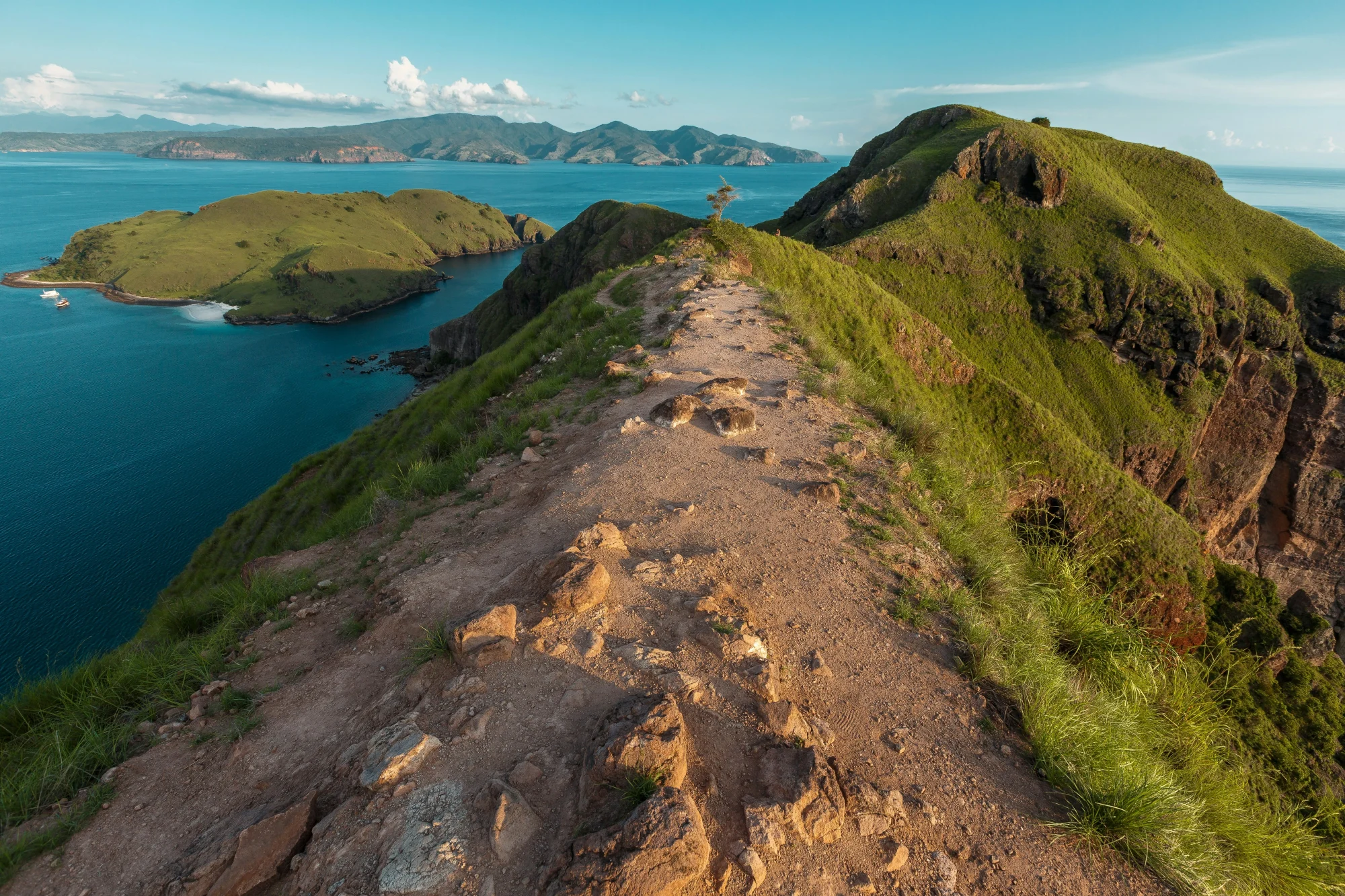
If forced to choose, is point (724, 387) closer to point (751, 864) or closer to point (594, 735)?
point (594, 735)

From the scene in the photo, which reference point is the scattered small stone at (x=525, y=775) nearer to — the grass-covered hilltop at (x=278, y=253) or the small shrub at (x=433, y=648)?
the small shrub at (x=433, y=648)

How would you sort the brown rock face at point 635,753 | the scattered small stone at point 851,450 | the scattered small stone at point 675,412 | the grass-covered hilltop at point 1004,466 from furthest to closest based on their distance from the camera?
1. the scattered small stone at point 675,412
2. the scattered small stone at point 851,450
3. the grass-covered hilltop at point 1004,466
4. the brown rock face at point 635,753

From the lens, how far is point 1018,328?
61500 millimetres

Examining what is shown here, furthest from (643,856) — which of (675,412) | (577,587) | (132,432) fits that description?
(132,432)

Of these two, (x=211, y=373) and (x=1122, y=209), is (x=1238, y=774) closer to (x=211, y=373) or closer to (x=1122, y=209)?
(x=1122, y=209)

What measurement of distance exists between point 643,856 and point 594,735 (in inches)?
53.9

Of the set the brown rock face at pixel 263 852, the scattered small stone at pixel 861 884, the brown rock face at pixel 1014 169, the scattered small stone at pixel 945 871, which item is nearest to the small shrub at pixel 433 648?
the brown rock face at pixel 263 852

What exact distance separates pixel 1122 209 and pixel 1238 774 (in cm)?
8260

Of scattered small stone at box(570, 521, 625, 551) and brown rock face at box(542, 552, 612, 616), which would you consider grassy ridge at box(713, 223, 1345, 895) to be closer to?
brown rock face at box(542, 552, 612, 616)

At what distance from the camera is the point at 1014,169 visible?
68750 mm

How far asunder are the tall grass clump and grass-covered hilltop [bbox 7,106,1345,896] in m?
0.04

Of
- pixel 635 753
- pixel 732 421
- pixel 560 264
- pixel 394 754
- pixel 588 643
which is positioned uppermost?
pixel 560 264

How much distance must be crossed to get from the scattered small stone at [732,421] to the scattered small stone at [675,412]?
0.56 metres

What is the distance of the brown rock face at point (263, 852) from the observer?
4.61 m
